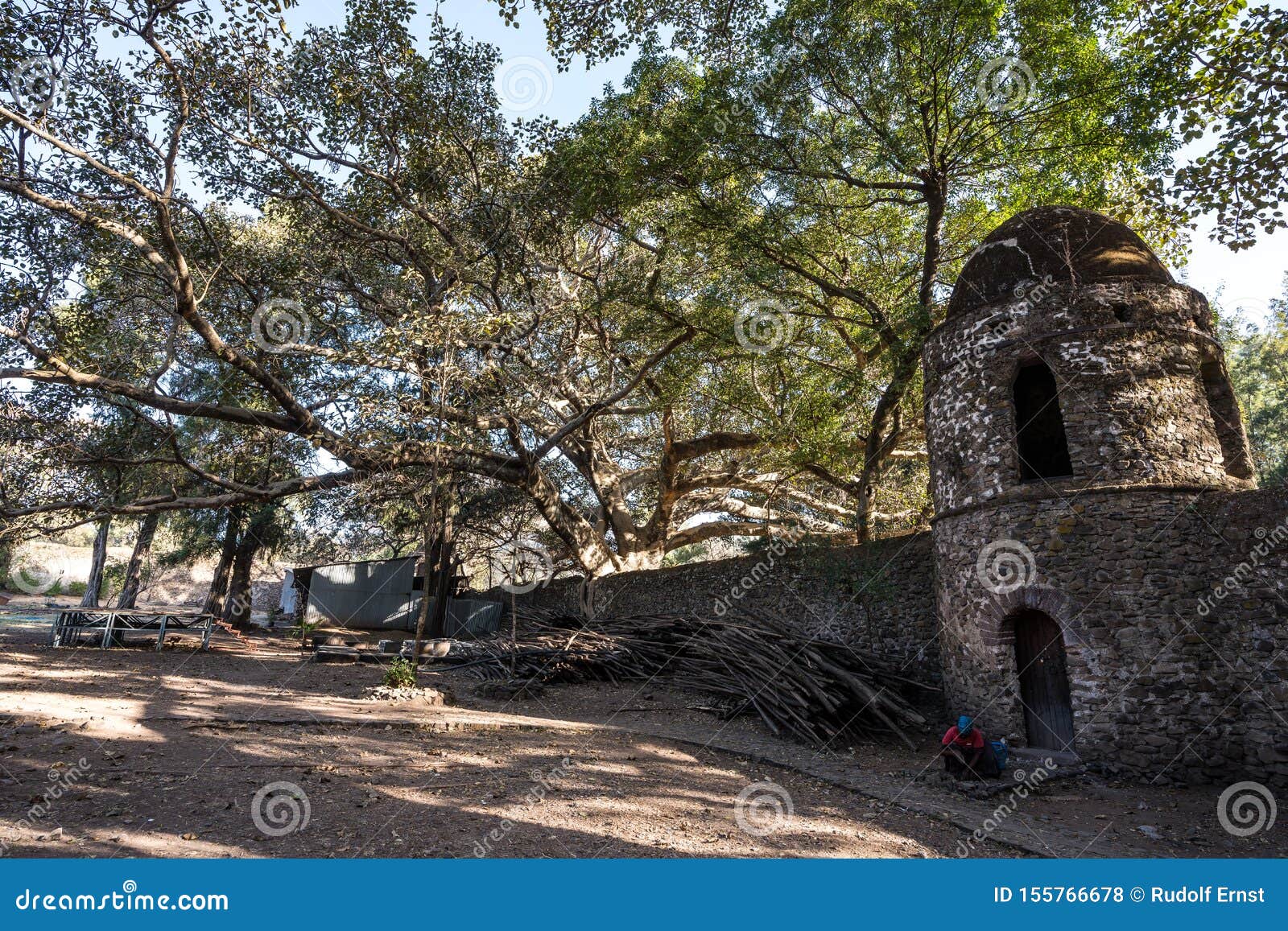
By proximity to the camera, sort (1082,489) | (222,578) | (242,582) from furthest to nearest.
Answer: (242,582) < (222,578) < (1082,489)

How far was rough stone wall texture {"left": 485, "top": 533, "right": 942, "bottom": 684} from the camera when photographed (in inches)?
454

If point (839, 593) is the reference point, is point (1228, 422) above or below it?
above

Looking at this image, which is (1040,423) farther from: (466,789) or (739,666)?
(466,789)

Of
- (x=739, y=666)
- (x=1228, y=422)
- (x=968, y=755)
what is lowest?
(x=968, y=755)

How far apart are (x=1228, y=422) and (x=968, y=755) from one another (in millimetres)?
6360

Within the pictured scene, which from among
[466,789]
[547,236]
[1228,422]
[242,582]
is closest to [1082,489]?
[1228,422]

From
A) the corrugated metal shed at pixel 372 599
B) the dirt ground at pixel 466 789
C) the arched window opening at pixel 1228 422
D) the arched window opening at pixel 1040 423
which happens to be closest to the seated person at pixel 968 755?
the dirt ground at pixel 466 789

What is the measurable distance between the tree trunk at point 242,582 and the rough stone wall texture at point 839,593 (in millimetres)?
15013

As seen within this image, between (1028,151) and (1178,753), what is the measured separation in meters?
10.6

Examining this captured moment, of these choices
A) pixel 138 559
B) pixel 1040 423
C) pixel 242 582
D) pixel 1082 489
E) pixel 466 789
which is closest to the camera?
pixel 466 789

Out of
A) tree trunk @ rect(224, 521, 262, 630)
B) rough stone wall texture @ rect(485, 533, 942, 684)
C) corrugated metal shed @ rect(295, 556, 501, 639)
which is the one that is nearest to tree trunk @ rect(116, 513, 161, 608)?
tree trunk @ rect(224, 521, 262, 630)

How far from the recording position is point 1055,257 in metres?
10.0

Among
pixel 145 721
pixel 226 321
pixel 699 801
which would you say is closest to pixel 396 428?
pixel 226 321

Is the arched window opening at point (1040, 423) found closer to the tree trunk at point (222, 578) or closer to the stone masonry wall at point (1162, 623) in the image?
the stone masonry wall at point (1162, 623)
